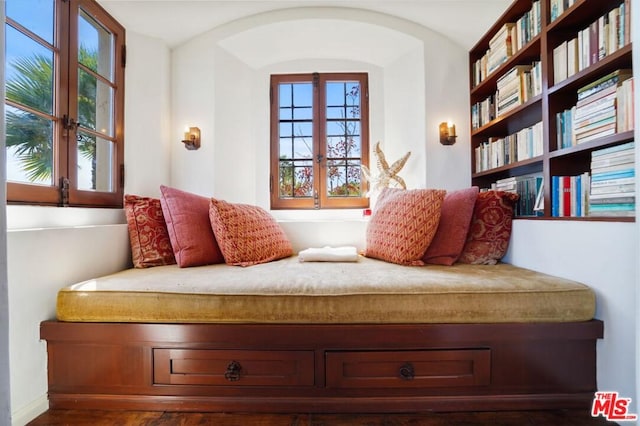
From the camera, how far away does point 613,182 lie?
1229 mm

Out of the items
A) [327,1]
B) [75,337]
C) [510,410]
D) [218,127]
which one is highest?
[327,1]

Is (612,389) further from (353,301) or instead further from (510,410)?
(353,301)

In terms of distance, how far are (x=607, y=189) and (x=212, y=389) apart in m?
1.79

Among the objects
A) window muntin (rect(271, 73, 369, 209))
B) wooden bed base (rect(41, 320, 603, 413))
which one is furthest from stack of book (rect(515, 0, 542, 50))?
wooden bed base (rect(41, 320, 603, 413))

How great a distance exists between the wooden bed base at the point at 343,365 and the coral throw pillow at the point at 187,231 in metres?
0.50

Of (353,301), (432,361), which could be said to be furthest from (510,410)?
(353,301)

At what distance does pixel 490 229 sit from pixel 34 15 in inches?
103

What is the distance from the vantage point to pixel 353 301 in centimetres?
124

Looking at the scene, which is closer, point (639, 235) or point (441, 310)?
point (639, 235)

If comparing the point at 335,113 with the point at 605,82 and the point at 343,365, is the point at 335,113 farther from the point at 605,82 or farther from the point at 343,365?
the point at 343,365

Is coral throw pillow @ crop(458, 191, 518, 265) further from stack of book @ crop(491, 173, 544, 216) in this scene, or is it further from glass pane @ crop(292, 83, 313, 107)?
glass pane @ crop(292, 83, 313, 107)

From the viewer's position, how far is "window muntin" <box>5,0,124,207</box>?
1409 mm

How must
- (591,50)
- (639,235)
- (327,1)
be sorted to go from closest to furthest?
(639,235) < (591,50) < (327,1)

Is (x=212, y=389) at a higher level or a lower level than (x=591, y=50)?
lower
